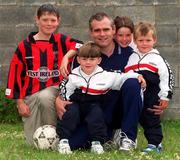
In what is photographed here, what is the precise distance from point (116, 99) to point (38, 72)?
89 centimetres

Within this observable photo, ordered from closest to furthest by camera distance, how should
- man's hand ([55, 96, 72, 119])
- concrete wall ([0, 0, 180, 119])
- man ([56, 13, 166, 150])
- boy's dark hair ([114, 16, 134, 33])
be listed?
1. man ([56, 13, 166, 150])
2. man's hand ([55, 96, 72, 119])
3. boy's dark hair ([114, 16, 134, 33])
4. concrete wall ([0, 0, 180, 119])

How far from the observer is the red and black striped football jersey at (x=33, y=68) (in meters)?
6.54

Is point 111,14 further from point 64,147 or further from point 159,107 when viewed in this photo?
point 64,147

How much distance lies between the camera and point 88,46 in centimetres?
624

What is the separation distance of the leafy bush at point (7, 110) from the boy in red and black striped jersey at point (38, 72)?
1853 millimetres

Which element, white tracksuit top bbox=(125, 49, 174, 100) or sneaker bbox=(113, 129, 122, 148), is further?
sneaker bbox=(113, 129, 122, 148)

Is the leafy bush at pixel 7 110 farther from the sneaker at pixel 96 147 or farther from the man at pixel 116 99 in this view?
the sneaker at pixel 96 147

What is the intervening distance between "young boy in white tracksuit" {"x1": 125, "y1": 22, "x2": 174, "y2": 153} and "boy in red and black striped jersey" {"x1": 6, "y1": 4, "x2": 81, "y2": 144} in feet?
2.48

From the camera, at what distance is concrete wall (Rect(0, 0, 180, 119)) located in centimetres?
844

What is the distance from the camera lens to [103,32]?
630 centimetres

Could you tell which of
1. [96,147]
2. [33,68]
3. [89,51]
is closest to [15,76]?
[33,68]

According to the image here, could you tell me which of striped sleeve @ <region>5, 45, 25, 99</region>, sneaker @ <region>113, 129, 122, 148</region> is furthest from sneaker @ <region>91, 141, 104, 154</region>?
striped sleeve @ <region>5, 45, 25, 99</region>

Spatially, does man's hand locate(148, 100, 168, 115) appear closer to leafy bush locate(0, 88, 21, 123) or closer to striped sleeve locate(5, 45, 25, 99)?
striped sleeve locate(5, 45, 25, 99)

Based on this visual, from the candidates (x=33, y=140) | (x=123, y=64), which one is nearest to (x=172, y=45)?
(x=123, y=64)
